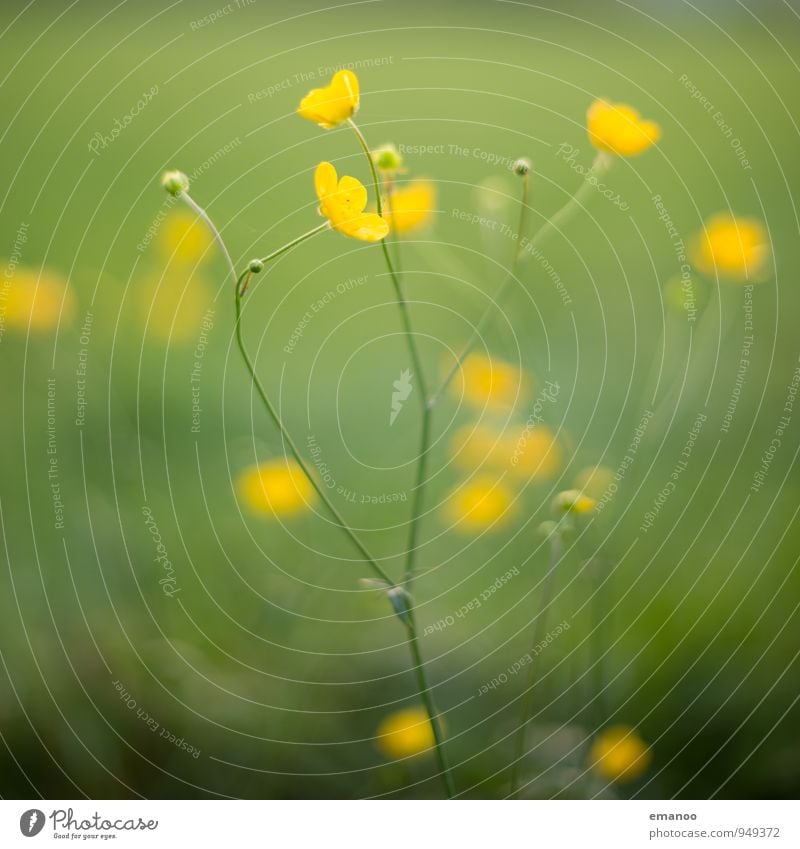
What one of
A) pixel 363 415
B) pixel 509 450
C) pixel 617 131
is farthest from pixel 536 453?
pixel 617 131

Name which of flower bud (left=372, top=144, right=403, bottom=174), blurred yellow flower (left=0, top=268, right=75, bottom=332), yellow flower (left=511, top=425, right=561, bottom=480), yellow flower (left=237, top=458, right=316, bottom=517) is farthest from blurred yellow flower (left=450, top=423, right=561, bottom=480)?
blurred yellow flower (left=0, top=268, right=75, bottom=332)

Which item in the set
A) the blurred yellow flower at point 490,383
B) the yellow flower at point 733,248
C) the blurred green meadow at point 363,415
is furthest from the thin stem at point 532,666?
the yellow flower at point 733,248

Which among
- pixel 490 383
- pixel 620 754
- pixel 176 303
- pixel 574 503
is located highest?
pixel 176 303

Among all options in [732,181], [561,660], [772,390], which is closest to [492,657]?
[561,660]

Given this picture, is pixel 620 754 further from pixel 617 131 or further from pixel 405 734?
pixel 617 131

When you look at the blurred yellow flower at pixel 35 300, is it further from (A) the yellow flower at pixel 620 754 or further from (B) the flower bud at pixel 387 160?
(A) the yellow flower at pixel 620 754
